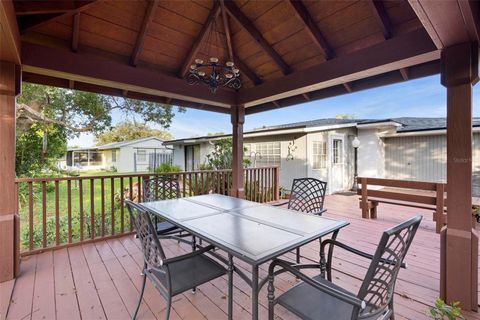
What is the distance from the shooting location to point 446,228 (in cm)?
216

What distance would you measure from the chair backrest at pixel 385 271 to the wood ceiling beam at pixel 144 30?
3.37m

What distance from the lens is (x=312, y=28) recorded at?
2988 mm

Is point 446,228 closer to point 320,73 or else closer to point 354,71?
point 354,71

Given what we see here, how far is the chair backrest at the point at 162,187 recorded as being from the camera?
350cm

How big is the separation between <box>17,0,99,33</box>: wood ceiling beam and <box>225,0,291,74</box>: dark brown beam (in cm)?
168

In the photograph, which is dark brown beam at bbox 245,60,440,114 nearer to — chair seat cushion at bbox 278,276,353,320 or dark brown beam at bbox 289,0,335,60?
dark brown beam at bbox 289,0,335,60

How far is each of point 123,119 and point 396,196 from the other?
8957 mm

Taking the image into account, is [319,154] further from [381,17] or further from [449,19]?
[449,19]

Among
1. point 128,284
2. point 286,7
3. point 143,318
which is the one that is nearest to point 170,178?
point 128,284

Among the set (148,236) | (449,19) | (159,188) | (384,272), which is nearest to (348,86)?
(449,19)

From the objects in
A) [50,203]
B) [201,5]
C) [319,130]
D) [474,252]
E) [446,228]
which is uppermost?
[201,5]

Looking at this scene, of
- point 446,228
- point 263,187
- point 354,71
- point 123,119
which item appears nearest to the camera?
point 446,228

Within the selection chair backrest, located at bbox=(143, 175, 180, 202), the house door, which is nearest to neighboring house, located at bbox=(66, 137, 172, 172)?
the house door

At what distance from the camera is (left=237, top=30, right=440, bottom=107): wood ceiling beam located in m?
2.40
